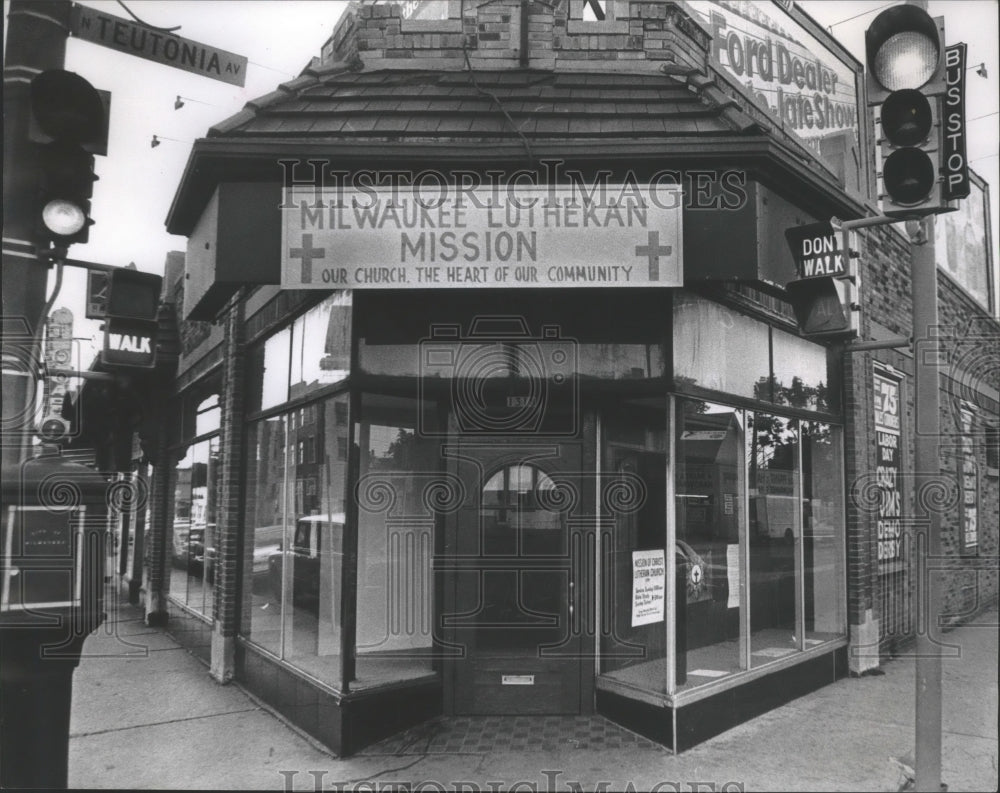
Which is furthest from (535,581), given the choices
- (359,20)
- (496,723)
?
(359,20)

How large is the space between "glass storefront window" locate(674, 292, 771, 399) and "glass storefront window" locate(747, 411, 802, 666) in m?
0.43

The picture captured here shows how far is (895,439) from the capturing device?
10281mm

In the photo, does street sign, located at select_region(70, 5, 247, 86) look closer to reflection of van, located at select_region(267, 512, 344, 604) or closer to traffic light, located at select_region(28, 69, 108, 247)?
traffic light, located at select_region(28, 69, 108, 247)

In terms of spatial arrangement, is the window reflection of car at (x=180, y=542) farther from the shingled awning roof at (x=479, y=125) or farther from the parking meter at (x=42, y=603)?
the parking meter at (x=42, y=603)

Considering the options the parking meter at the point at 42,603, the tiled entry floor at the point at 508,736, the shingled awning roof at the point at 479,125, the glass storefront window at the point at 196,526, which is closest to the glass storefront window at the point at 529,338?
the shingled awning roof at the point at 479,125

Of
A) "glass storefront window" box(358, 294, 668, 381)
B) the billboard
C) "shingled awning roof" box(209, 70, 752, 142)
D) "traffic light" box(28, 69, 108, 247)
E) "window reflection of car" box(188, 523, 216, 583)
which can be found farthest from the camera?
"window reflection of car" box(188, 523, 216, 583)

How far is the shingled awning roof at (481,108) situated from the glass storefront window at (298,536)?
220 cm

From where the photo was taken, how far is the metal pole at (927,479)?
5160mm

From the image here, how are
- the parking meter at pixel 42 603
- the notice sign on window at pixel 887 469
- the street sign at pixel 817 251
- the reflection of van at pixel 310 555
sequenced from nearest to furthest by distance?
the parking meter at pixel 42 603
the street sign at pixel 817 251
the reflection of van at pixel 310 555
the notice sign on window at pixel 887 469

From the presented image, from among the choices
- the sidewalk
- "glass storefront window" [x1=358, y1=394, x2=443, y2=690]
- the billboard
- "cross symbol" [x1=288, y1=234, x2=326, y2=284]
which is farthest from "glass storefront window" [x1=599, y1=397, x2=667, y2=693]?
the billboard

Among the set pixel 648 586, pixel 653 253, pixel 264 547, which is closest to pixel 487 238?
pixel 653 253

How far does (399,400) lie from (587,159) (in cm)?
240

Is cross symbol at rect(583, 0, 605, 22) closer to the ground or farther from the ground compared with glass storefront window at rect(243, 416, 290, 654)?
farther from the ground

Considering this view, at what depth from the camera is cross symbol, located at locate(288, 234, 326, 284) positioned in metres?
6.14
